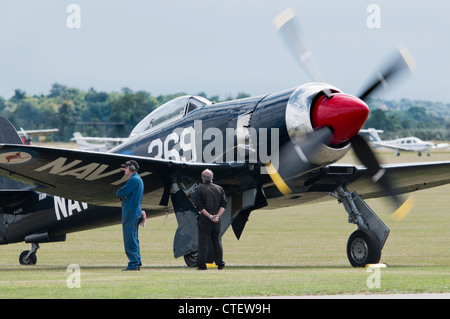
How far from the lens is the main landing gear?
14844 mm

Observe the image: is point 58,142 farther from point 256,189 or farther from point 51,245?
point 256,189

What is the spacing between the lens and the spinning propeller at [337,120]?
13312 mm

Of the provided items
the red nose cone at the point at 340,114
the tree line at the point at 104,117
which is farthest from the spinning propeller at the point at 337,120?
the tree line at the point at 104,117

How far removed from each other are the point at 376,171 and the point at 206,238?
3.17 meters

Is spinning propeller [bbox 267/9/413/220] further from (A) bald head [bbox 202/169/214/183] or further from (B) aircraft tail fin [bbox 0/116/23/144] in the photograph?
(B) aircraft tail fin [bbox 0/116/23/144]

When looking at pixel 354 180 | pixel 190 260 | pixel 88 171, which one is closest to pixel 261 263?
pixel 190 260

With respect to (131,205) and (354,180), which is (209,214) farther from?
(354,180)

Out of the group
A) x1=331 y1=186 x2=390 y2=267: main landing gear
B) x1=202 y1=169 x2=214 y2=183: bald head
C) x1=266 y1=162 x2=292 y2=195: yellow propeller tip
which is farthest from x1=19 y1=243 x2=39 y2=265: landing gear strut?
x1=331 y1=186 x2=390 y2=267: main landing gear

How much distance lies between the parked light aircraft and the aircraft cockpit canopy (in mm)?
19

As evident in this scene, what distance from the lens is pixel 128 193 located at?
509 inches
